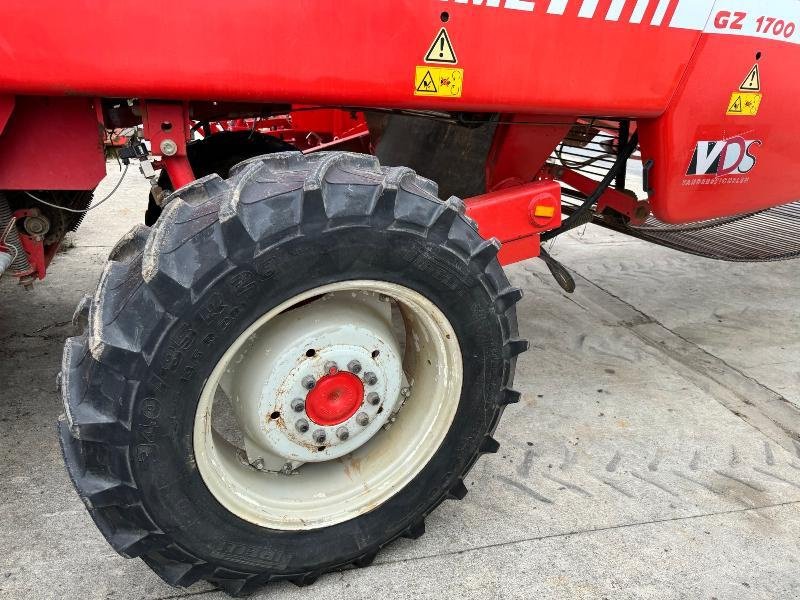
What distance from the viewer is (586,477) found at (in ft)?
7.89

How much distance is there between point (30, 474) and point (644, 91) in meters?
2.44

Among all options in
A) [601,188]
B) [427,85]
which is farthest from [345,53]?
[601,188]

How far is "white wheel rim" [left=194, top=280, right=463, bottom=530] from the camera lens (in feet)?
5.59

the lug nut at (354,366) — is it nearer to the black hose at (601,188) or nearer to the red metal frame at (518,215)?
the red metal frame at (518,215)

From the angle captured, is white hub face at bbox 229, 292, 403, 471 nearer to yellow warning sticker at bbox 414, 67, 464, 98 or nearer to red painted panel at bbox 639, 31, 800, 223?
yellow warning sticker at bbox 414, 67, 464, 98

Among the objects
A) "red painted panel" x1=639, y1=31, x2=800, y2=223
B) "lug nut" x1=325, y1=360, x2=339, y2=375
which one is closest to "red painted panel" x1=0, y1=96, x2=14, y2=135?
"lug nut" x1=325, y1=360, x2=339, y2=375

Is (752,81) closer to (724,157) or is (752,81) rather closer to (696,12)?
(724,157)

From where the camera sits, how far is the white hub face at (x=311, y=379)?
172 cm

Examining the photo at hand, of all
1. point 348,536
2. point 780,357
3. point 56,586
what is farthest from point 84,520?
point 780,357

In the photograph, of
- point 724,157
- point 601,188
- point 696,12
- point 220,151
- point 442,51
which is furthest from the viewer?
point 220,151

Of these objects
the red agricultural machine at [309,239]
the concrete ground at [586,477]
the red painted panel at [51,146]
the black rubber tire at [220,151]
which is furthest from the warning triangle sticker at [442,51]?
the black rubber tire at [220,151]

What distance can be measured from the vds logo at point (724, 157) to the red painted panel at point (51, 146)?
204 cm

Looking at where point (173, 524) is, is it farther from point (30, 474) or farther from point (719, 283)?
point (719, 283)

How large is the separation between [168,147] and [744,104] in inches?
79.5
